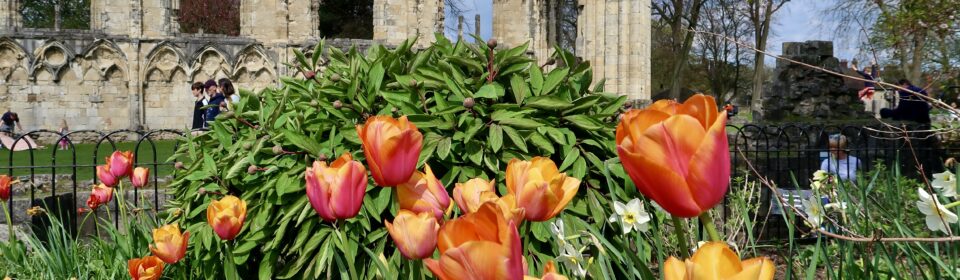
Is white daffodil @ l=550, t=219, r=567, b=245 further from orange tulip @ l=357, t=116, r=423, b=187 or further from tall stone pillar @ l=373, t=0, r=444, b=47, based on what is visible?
tall stone pillar @ l=373, t=0, r=444, b=47

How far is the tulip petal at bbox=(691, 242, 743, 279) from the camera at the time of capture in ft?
2.81

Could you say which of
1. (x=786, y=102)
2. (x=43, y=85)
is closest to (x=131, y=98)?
(x=43, y=85)

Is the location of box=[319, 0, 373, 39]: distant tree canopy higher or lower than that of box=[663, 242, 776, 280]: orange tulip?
higher

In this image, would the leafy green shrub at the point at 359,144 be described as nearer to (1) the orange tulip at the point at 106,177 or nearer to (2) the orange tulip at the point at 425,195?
(1) the orange tulip at the point at 106,177

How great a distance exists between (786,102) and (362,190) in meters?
16.2

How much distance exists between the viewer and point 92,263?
3783mm

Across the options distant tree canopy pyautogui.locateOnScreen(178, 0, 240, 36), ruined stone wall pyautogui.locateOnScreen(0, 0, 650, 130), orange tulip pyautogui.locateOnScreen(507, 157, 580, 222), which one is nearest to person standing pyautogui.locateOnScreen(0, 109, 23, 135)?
ruined stone wall pyautogui.locateOnScreen(0, 0, 650, 130)

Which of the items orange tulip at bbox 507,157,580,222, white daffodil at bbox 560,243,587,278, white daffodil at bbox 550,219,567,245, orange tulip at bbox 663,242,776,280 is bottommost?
white daffodil at bbox 560,243,587,278

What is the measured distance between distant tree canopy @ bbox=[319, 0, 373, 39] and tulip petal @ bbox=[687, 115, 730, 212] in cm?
3227

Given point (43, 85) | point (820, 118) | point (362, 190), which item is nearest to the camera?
point (362, 190)

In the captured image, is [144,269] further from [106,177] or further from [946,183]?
[946,183]

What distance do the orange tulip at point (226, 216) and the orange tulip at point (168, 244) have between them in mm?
387

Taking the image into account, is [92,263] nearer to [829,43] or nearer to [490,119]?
[490,119]

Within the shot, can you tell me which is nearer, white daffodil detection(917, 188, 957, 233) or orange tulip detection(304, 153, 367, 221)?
orange tulip detection(304, 153, 367, 221)
